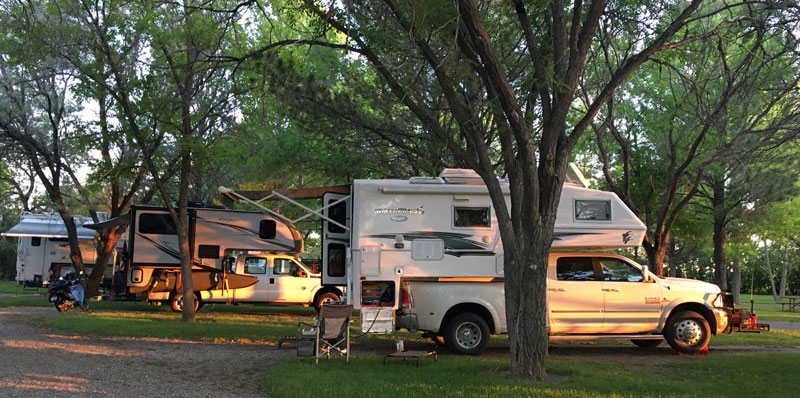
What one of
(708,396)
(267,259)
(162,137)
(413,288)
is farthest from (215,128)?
(708,396)

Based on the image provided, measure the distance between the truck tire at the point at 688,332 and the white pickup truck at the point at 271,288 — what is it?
981 centimetres

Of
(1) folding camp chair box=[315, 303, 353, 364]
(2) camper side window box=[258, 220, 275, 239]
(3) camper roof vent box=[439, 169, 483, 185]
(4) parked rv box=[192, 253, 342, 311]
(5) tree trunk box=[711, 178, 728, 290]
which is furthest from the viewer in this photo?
(5) tree trunk box=[711, 178, 728, 290]

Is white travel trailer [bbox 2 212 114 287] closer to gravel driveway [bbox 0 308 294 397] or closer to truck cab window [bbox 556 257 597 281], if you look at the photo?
gravel driveway [bbox 0 308 294 397]

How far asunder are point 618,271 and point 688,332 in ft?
5.11

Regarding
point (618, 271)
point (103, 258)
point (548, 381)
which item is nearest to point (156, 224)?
point (103, 258)

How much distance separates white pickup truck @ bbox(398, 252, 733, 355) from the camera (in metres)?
11.4

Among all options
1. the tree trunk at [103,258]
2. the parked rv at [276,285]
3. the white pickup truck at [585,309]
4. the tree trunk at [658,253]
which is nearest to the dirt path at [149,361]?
the white pickup truck at [585,309]

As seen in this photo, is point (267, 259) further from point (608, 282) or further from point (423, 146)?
point (608, 282)

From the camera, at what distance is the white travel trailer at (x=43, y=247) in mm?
26562

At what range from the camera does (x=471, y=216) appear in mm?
11805

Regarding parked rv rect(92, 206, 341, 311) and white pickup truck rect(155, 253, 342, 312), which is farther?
white pickup truck rect(155, 253, 342, 312)

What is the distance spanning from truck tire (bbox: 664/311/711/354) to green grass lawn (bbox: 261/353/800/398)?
2.94 feet

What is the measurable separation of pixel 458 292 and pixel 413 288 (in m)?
0.78

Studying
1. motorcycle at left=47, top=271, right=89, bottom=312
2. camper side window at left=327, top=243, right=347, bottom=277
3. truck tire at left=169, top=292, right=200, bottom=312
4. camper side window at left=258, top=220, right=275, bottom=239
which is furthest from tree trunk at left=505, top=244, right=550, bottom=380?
motorcycle at left=47, top=271, right=89, bottom=312
